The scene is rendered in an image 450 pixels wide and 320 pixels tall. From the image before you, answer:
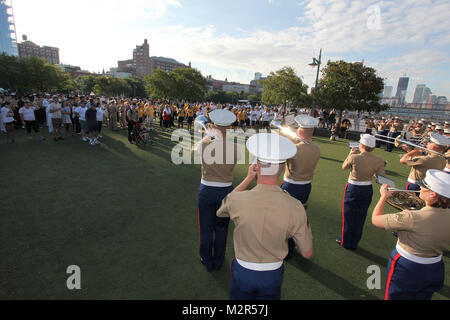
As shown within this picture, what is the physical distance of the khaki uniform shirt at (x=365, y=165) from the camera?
4.02 metres

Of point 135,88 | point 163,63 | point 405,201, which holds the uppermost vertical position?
point 163,63

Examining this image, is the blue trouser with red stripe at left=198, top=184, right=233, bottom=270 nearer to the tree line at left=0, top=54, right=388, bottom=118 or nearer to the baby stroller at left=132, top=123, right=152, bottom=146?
the baby stroller at left=132, top=123, right=152, bottom=146

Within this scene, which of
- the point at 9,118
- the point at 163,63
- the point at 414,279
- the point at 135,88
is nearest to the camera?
the point at 414,279

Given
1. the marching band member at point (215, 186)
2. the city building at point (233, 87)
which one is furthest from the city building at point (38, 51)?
the marching band member at point (215, 186)

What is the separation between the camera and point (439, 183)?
204 cm

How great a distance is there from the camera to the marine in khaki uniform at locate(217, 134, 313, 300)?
1835mm

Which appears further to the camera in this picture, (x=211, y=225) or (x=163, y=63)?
(x=163, y=63)

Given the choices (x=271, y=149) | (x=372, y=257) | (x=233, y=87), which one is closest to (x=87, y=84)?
(x=372, y=257)

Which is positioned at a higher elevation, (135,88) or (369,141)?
(135,88)

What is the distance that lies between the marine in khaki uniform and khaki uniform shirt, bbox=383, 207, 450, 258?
102 cm

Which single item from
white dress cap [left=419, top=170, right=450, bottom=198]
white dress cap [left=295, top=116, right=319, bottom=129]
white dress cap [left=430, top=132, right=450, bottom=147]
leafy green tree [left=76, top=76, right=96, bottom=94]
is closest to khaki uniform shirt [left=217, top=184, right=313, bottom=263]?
white dress cap [left=419, top=170, right=450, bottom=198]

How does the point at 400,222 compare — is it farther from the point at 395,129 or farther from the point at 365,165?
the point at 395,129

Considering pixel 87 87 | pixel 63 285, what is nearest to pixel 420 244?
pixel 63 285

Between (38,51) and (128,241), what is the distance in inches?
8919
